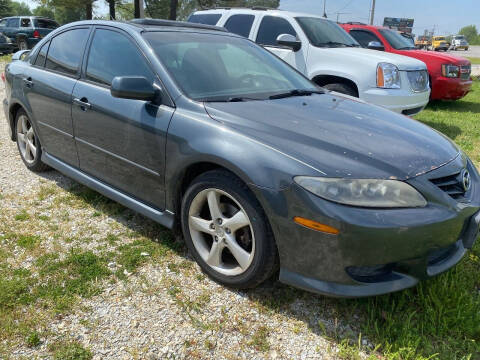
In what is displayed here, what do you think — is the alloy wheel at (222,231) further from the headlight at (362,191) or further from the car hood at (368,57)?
the car hood at (368,57)

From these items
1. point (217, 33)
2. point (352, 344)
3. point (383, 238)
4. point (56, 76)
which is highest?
point (217, 33)

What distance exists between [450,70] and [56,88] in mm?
8360

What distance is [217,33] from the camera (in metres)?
3.58

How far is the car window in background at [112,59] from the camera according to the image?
9.67ft

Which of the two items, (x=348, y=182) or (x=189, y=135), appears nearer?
(x=348, y=182)

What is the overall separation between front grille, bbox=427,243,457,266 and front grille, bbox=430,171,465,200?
0.29m

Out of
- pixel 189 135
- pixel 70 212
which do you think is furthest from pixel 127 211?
pixel 189 135

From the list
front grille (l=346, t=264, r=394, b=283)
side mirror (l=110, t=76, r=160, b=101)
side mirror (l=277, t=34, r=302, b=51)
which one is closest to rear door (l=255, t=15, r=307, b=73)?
side mirror (l=277, t=34, r=302, b=51)

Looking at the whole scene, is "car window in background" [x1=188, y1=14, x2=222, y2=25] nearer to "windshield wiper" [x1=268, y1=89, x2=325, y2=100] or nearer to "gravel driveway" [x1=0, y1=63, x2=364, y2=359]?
"windshield wiper" [x1=268, y1=89, x2=325, y2=100]

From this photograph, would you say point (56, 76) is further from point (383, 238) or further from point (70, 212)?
point (383, 238)

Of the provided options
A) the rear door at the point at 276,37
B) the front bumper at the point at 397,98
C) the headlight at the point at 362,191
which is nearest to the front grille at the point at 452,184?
the headlight at the point at 362,191

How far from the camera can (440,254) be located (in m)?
2.27

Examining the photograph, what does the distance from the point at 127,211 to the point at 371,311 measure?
7.06 feet

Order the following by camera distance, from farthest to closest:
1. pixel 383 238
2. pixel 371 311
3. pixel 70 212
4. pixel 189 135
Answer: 1. pixel 70 212
2. pixel 189 135
3. pixel 371 311
4. pixel 383 238
